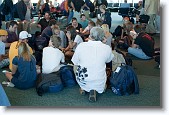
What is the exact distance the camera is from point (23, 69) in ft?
11.8

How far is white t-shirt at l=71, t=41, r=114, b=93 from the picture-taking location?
336cm

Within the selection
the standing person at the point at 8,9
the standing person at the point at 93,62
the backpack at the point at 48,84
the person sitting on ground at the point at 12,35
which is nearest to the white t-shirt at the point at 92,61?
the standing person at the point at 93,62

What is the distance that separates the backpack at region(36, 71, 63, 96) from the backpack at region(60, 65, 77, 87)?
0.41ft

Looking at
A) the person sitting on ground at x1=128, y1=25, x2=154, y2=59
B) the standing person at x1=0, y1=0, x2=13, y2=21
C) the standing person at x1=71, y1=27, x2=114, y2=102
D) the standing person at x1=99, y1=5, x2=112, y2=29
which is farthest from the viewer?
the standing person at x1=0, y1=0, x2=13, y2=21

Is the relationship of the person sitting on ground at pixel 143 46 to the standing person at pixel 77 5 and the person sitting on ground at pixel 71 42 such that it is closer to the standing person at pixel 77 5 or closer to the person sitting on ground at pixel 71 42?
the person sitting on ground at pixel 71 42

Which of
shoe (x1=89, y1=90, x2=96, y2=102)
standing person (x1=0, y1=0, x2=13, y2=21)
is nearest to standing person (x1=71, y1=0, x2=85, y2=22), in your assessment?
standing person (x1=0, y1=0, x2=13, y2=21)

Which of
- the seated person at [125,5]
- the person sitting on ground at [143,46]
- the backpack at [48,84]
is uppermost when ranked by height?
the seated person at [125,5]

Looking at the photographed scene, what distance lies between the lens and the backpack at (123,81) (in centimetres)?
358

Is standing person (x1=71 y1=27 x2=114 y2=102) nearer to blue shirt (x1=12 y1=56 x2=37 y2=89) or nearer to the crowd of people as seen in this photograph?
the crowd of people

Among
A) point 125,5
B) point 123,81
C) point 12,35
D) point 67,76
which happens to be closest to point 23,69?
point 67,76

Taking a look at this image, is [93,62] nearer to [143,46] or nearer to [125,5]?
[143,46]

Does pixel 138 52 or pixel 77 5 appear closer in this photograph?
pixel 138 52

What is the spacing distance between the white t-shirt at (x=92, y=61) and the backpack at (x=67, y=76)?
1.36 ft

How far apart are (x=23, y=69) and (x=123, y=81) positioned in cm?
129
